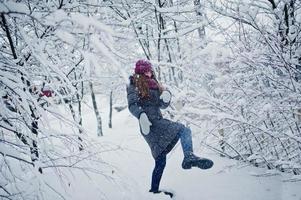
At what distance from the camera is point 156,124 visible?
396 cm

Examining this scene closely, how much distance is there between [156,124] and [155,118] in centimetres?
8

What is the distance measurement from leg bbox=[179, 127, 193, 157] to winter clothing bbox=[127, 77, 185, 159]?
2.4 inches

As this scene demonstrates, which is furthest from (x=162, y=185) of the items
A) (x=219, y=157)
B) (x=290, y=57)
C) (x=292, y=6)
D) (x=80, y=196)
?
(x=292, y=6)

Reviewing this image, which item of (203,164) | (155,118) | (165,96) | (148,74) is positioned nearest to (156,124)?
(155,118)

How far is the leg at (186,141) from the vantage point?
383 cm

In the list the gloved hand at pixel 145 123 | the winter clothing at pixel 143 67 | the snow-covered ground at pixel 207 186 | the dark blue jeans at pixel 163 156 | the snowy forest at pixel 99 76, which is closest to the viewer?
the snowy forest at pixel 99 76

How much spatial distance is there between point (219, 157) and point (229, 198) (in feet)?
5.88

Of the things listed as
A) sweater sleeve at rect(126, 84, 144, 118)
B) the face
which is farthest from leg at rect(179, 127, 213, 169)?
the face

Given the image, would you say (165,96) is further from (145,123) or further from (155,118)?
(145,123)

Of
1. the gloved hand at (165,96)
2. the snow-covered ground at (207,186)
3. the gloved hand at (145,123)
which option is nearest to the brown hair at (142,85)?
the gloved hand at (165,96)

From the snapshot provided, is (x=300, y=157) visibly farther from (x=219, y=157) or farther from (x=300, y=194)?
(x=219, y=157)

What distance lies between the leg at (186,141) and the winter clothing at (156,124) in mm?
60

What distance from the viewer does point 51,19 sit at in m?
1.50

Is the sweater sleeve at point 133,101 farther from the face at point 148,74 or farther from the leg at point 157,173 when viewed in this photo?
the leg at point 157,173
